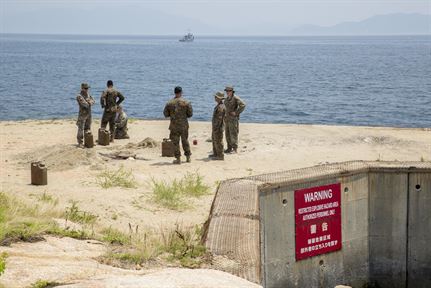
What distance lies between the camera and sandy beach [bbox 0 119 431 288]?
708 cm

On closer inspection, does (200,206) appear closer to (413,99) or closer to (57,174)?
(57,174)

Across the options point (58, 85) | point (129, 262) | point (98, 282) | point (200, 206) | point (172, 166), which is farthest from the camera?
point (58, 85)

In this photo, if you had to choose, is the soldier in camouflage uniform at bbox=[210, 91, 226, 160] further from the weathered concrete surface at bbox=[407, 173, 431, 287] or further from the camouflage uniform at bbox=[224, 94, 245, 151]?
the weathered concrete surface at bbox=[407, 173, 431, 287]

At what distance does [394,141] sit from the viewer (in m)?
21.0

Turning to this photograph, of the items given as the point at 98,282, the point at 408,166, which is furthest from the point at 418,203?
the point at 98,282

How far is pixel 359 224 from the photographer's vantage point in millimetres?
10727

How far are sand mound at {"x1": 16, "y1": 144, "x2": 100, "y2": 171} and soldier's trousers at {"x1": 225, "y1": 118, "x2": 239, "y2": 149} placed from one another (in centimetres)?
363

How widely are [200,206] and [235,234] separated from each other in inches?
205

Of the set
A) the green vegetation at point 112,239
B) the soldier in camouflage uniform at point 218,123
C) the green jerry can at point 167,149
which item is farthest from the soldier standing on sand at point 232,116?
the green vegetation at point 112,239

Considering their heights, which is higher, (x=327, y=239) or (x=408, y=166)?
(x=408, y=166)

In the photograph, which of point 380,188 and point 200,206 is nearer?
point 380,188

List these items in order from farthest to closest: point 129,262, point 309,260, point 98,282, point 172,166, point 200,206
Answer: point 172,166
point 200,206
point 309,260
point 129,262
point 98,282

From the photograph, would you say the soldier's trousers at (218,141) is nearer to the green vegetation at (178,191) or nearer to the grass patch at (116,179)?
the green vegetation at (178,191)

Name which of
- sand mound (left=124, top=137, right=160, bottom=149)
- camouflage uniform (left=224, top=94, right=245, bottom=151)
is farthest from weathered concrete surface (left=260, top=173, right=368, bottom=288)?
sand mound (left=124, top=137, right=160, bottom=149)
